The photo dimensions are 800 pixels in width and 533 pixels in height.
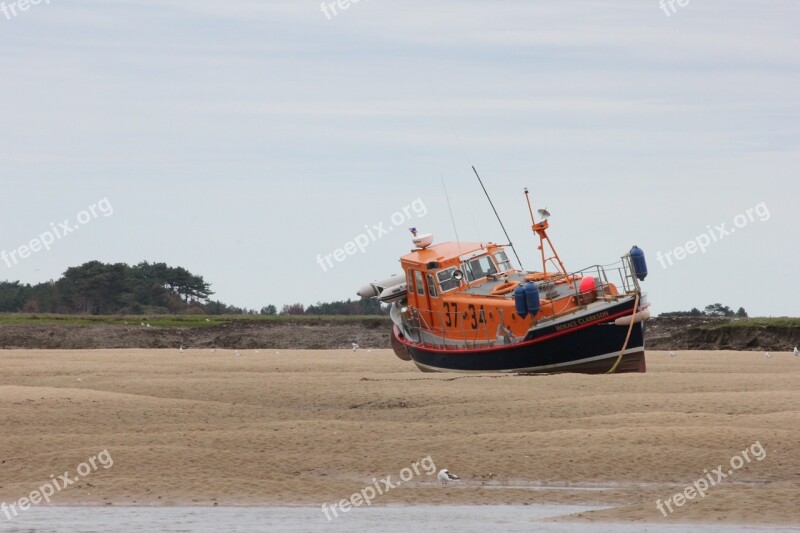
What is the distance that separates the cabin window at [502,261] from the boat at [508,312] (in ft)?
0.09

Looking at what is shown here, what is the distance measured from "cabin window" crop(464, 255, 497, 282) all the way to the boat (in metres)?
0.03

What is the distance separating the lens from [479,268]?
115 feet

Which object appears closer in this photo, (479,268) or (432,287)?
(432,287)

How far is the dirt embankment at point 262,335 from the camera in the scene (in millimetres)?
50969

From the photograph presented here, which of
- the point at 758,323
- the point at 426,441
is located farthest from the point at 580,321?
the point at 758,323

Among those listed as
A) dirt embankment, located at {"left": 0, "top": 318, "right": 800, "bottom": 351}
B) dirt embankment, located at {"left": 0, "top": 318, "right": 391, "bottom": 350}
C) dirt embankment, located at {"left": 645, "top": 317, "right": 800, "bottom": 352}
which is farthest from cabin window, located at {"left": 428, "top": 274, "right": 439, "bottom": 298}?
dirt embankment, located at {"left": 0, "top": 318, "right": 391, "bottom": 350}

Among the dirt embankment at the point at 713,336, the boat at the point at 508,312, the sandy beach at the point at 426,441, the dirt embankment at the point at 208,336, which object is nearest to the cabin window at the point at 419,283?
the boat at the point at 508,312

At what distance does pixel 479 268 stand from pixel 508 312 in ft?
11.4

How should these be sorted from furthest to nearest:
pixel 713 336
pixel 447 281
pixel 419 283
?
pixel 713 336 < pixel 419 283 < pixel 447 281

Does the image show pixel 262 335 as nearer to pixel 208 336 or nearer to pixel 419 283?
pixel 208 336

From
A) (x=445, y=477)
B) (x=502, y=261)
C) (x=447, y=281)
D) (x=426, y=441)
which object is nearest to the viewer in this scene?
(x=445, y=477)

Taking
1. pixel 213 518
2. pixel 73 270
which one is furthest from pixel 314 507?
pixel 73 270

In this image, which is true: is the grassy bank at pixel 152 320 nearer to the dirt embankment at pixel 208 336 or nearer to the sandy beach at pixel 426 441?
the dirt embankment at pixel 208 336

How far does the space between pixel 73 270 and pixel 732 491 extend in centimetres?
Result: 7198
